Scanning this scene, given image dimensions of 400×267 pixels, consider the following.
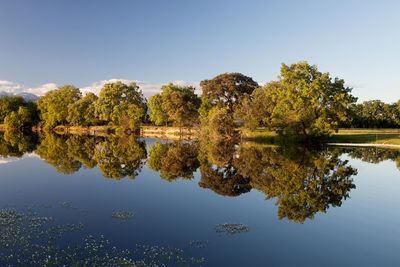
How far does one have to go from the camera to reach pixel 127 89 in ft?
336

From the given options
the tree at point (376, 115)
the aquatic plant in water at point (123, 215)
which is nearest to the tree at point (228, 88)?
the tree at point (376, 115)

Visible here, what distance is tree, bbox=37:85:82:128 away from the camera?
10500 cm

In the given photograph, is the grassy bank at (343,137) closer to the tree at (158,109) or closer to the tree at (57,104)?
the tree at (158,109)

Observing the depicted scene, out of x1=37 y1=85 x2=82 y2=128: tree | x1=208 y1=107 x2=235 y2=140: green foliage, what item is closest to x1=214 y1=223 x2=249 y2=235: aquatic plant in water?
x1=208 y1=107 x2=235 y2=140: green foliage

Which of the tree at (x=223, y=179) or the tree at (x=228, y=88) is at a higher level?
Result: the tree at (x=228, y=88)

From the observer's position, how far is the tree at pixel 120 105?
9156 cm

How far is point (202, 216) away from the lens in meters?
13.9

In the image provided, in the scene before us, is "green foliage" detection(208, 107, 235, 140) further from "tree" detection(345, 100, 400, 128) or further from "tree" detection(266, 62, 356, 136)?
"tree" detection(345, 100, 400, 128)

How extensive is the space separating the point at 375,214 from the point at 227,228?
8.48m

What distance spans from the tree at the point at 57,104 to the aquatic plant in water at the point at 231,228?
105537mm

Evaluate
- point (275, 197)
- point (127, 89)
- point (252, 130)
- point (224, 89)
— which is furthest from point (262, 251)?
point (127, 89)

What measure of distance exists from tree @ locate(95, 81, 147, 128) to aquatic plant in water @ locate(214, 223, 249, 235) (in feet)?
264

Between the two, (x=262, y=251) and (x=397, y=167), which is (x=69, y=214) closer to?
(x=262, y=251)

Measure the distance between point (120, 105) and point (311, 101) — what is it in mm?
68021
